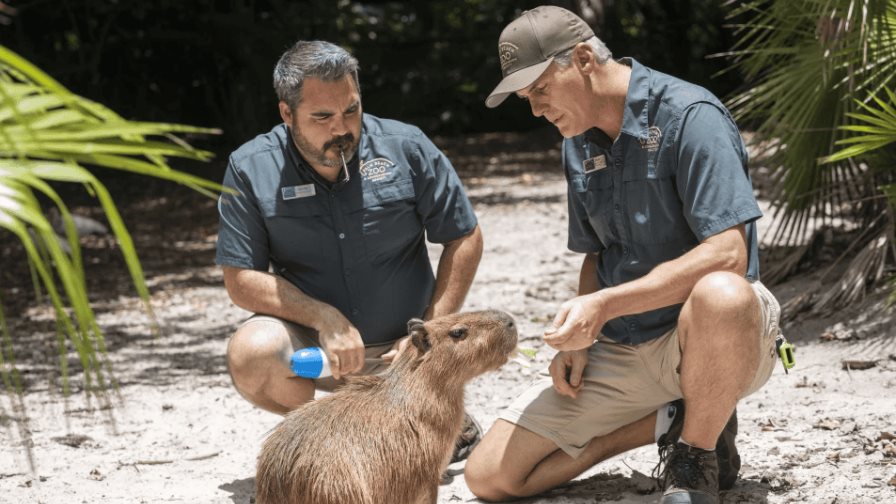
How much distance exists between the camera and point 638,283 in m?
3.20

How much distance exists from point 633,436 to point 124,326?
4664 millimetres

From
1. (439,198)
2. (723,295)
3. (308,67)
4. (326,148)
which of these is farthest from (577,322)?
(308,67)

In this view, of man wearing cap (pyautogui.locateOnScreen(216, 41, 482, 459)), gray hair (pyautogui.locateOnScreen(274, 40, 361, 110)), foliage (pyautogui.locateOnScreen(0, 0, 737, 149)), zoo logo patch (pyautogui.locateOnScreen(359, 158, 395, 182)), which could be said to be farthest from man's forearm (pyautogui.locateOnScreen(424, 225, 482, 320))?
foliage (pyautogui.locateOnScreen(0, 0, 737, 149))

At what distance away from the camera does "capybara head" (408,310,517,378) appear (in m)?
3.38

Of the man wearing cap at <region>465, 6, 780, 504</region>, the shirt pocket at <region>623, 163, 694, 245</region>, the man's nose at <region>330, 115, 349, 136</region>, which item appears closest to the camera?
the man wearing cap at <region>465, 6, 780, 504</region>

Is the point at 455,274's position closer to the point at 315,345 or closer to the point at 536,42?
the point at 315,345

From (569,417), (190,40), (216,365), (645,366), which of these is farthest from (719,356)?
(190,40)

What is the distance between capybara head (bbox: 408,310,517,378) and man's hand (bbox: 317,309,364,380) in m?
0.33

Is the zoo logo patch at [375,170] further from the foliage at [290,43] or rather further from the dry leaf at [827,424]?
the foliage at [290,43]

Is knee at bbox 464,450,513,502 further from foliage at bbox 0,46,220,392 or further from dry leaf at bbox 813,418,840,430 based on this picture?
foliage at bbox 0,46,220,392

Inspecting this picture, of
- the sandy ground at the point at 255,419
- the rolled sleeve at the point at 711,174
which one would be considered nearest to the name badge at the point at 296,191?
the sandy ground at the point at 255,419

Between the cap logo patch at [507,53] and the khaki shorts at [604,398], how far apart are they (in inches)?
40.2

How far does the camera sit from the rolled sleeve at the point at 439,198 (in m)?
4.16

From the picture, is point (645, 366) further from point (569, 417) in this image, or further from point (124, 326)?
point (124, 326)
